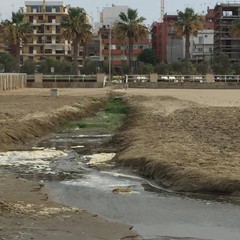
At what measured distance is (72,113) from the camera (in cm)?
3541

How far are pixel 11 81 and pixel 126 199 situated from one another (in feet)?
196

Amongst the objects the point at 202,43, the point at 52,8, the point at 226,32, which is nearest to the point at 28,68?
the point at 52,8

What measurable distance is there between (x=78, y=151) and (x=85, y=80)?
59967 millimetres

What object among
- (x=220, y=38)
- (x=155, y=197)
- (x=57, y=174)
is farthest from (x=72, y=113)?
(x=220, y=38)

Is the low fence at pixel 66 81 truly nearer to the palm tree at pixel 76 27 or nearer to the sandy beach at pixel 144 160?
the palm tree at pixel 76 27

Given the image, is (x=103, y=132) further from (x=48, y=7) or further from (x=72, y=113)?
(x=48, y=7)

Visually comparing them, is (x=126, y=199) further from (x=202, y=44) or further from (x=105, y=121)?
(x=202, y=44)

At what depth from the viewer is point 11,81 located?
7000 cm

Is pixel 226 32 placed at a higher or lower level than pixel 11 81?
higher

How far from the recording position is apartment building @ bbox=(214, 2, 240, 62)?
13475 centimetres

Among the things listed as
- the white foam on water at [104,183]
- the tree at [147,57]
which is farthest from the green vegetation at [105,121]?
the tree at [147,57]

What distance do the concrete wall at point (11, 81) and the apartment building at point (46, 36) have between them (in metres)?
59.9

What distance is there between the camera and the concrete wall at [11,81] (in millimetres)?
65412

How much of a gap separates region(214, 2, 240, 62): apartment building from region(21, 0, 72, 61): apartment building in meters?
34.5
